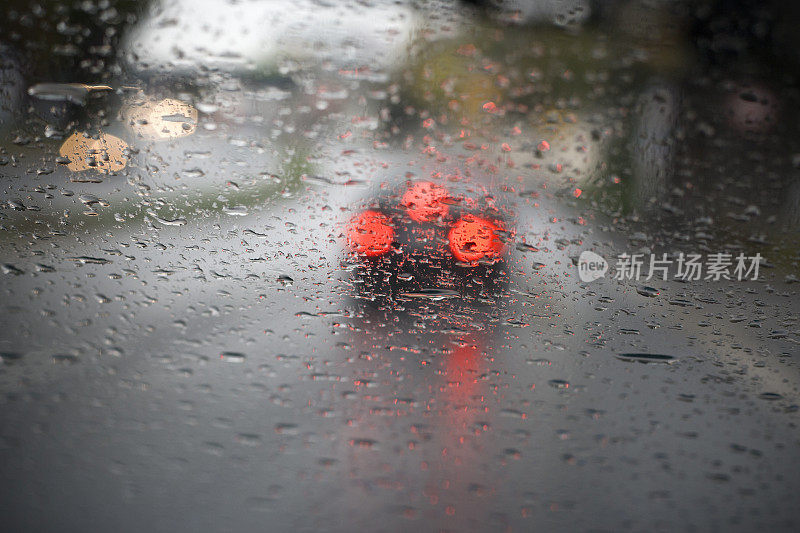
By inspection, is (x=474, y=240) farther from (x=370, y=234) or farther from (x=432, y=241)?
(x=370, y=234)

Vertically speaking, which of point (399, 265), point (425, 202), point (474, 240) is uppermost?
point (425, 202)

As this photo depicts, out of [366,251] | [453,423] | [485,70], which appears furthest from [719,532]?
[485,70]

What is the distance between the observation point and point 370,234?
2449 mm

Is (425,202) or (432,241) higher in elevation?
(425,202)

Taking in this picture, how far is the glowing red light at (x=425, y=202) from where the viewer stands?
2.50 m

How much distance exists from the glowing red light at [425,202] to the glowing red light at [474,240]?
0.09 metres

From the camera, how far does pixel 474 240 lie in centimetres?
247

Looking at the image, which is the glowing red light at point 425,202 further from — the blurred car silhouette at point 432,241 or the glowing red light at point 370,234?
the glowing red light at point 370,234

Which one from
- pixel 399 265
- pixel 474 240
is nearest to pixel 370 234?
pixel 399 265

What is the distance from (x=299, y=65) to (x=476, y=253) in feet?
2.97

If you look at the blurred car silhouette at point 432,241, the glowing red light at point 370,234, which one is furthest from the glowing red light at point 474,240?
the glowing red light at point 370,234

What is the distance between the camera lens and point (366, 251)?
2.41m

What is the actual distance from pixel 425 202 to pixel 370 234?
0.25m

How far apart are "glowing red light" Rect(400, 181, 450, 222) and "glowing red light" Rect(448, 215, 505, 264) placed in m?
0.09
